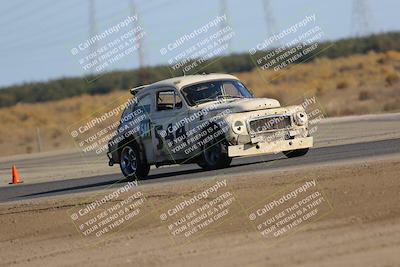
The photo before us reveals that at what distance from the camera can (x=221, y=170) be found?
1956cm

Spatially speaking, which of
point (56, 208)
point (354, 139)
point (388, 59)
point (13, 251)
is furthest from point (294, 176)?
point (388, 59)

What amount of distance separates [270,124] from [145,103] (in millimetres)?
2787

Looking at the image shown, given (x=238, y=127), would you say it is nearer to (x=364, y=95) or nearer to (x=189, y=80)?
(x=189, y=80)

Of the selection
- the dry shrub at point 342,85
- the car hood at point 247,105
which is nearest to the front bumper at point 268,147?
the car hood at point 247,105

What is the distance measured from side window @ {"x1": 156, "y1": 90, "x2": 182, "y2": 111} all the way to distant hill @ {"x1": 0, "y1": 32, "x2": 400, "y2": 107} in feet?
236

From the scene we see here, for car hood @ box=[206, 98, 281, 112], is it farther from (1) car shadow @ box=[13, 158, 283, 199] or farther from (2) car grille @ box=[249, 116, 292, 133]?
(1) car shadow @ box=[13, 158, 283, 199]

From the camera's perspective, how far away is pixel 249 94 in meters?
21.1

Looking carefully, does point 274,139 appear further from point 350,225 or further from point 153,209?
point 350,225

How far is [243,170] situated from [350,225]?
7.57 metres

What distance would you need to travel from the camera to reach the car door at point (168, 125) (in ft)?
65.9

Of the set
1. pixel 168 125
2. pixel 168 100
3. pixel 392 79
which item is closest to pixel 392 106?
pixel 392 79

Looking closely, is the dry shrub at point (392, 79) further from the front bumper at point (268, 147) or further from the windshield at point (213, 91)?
the front bumper at point (268, 147)

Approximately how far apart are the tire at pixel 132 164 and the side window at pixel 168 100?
0.95 meters

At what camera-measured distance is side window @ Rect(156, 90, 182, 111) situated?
20578 millimetres
